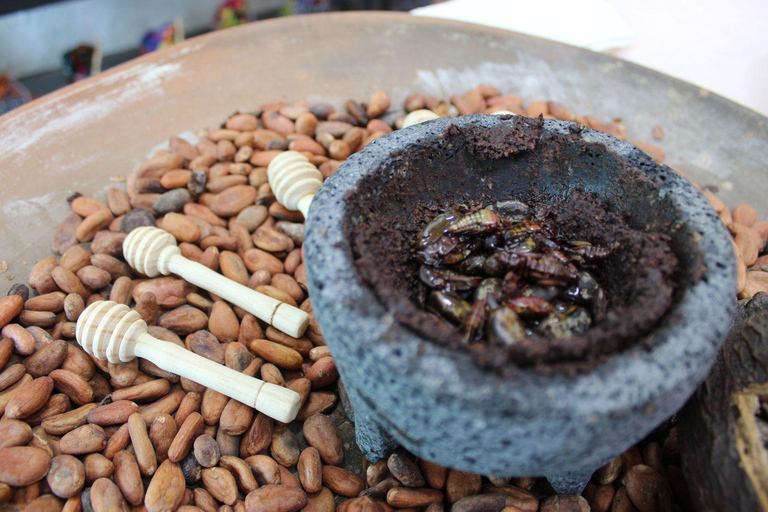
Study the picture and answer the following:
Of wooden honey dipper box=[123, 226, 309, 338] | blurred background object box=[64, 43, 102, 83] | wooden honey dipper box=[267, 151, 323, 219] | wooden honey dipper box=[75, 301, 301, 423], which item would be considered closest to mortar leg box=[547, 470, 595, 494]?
wooden honey dipper box=[75, 301, 301, 423]

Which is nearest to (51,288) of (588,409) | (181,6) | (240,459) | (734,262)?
(240,459)

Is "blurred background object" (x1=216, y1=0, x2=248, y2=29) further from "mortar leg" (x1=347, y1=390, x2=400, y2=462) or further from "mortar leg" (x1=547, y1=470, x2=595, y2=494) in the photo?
"mortar leg" (x1=547, y1=470, x2=595, y2=494)

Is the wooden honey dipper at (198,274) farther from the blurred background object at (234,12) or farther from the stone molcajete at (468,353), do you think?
the blurred background object at (234,12)

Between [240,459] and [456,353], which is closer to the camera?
[456,353]

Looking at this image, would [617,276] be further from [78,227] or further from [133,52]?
[133,52]

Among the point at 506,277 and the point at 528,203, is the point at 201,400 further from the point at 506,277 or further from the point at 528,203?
the point at 528,203

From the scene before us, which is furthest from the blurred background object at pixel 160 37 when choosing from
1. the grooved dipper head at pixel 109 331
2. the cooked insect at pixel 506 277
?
the cooked insect at pixel 506 277
